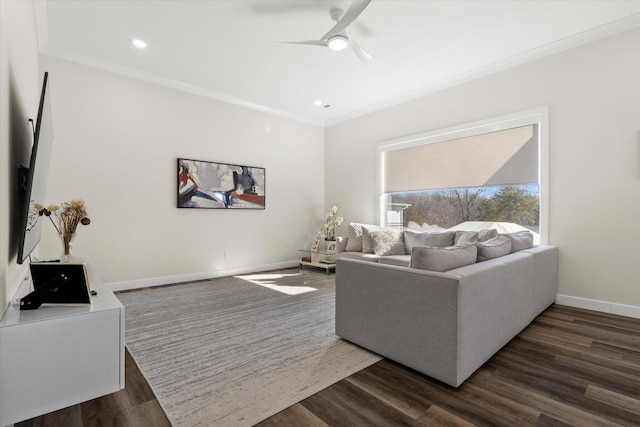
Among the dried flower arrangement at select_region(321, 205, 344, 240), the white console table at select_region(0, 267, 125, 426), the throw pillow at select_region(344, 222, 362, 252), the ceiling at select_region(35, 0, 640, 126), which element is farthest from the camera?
the dried flower arrangement at select_region(321, 205, 344, 240)

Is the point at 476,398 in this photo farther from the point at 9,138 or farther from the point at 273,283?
the point at 273,283

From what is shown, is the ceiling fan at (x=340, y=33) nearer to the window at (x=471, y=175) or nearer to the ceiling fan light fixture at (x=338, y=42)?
the ceiling fan light fixture at (x=338, y=42)

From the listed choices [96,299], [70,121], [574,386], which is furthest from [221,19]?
[574,386]

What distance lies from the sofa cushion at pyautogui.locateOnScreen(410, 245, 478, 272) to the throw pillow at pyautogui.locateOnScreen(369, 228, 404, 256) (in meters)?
2.39

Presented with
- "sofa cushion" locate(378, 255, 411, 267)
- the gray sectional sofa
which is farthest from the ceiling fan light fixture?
"sofa cushion" locate(378, 255, 411, 267)

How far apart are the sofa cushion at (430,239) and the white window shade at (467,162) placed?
78 cm

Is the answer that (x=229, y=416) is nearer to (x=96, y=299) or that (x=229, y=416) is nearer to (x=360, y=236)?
(x=96, y=299)

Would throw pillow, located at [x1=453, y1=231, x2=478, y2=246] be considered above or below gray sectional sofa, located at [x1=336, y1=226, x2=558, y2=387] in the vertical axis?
above

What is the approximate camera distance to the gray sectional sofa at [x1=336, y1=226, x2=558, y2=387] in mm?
1751

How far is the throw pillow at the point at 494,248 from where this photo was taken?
Result: 2309 mm

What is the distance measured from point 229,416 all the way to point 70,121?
3.83 metres

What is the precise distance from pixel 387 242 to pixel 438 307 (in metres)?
2.77

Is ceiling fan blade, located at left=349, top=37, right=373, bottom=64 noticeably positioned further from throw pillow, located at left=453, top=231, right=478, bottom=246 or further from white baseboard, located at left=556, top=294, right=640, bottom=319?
white baseboard, located at left=556, top=294, right=640, bottom=319

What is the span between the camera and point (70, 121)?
11.9 feet
